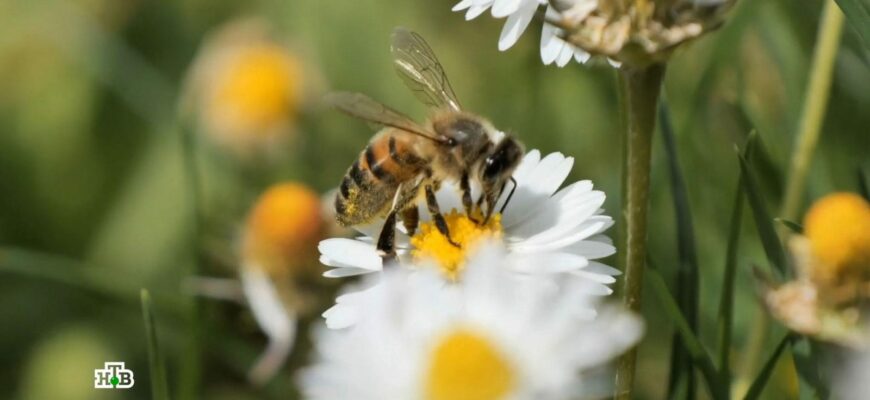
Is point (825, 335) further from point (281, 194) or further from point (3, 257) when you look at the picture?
point (3, 257)

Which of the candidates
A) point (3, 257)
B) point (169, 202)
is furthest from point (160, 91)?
point (3, 257)

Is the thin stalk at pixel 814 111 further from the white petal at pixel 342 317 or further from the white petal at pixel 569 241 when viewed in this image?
the white petal at pixel 342 317

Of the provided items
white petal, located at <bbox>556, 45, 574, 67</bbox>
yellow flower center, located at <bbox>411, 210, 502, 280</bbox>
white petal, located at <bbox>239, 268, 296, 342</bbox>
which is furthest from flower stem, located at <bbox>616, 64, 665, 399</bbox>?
white petal, located at <bbox>239, 268, 296, 342</bbox>

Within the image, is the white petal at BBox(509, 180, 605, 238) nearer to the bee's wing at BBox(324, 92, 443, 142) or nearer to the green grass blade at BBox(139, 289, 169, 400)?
the bee's wing at BBox(324, 92, 443, 142)

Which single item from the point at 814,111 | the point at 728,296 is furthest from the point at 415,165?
the point at 814,111

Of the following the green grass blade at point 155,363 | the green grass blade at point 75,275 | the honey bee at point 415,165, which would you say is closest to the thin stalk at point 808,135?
the honey bee at point 415,165

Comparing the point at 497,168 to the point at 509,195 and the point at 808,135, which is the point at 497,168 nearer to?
the point at 509,195
